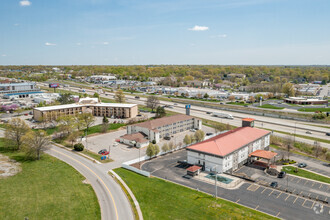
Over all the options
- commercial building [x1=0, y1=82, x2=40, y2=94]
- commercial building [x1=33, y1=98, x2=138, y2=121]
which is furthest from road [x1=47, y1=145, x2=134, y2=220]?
commercial building [x1=0, y1=82, x2=40, y2=94]

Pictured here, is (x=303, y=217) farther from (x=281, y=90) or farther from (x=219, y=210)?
(x=281, y=90)

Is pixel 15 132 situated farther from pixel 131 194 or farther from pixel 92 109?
pixel 92 109

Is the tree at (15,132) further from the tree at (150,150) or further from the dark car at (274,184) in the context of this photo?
the dark car at (274,184)

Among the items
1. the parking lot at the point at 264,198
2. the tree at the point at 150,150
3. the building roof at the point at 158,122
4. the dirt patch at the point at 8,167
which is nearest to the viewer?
the parking lot at the point at 264,198

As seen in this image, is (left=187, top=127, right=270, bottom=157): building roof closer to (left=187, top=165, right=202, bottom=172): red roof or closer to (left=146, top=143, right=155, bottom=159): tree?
(left=187, top=165, right=202, bottom=172): red roof

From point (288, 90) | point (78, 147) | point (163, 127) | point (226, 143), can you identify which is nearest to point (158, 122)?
point (163, 127)

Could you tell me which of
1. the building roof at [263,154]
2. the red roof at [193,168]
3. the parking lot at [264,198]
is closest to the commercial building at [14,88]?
the parking lot at [264,198]
